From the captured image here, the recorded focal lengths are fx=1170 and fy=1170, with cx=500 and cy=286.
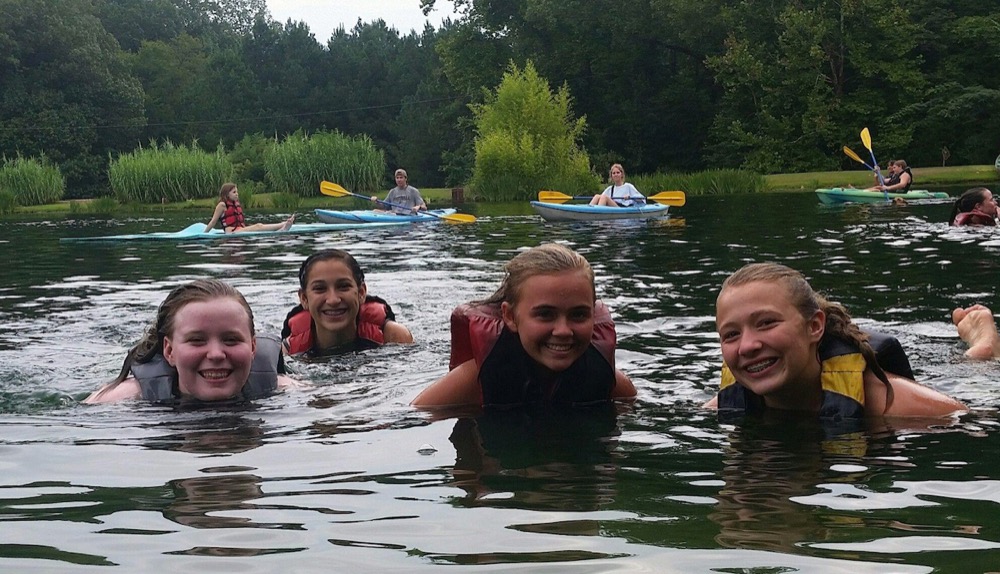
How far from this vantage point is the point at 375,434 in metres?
5.21

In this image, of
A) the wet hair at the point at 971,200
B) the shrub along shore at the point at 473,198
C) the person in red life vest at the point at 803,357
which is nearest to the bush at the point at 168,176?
the shrub along shore at the point at 473,198

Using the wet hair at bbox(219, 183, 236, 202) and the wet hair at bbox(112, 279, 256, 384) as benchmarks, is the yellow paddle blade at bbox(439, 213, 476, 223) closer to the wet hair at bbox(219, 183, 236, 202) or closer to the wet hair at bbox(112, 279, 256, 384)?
the wet hair at bbox(219, 183, 236, 202)

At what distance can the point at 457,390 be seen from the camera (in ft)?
18.8

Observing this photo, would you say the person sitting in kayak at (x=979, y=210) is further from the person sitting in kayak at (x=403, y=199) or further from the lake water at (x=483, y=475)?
the person sitting in kayak at (x=403, y=199)

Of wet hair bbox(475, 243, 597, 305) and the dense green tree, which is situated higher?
the dense green tree

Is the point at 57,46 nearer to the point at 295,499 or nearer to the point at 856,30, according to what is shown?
the point at 856,30

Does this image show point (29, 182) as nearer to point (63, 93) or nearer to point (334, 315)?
point (63, 93)

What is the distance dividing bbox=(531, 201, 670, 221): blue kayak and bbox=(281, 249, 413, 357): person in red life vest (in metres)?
15.0

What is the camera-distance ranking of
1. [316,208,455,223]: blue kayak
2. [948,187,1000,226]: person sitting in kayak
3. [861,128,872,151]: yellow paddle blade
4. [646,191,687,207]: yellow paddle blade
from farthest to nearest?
[861,128,872,151]: yellow paddle blade → [646,191,687,207]: yellow paddle blade → [316,208,455,223]: blue kayak → [948,187,1000,226]: person sitting in kayak

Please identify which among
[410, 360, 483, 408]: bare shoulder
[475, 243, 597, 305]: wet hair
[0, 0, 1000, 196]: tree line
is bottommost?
[410, 360, 483, 408]: bare shoulder

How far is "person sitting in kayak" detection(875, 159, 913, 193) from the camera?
26.6 m

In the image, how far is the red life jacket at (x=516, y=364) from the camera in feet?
17.7

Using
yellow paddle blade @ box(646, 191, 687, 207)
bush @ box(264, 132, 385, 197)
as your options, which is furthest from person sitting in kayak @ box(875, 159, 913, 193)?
bush @ box(264, 132, 385, 197)

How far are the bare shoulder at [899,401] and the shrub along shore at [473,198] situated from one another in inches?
1111
